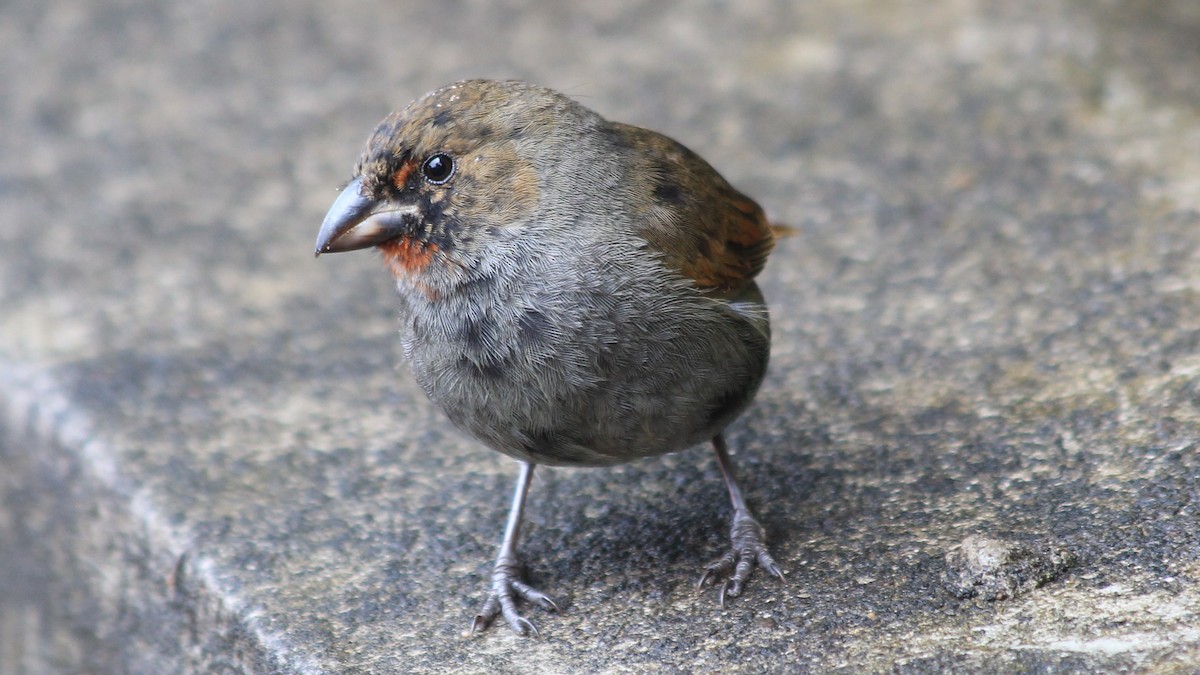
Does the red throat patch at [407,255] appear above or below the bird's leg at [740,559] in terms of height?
above

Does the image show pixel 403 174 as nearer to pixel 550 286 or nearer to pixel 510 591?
pixel 550 286

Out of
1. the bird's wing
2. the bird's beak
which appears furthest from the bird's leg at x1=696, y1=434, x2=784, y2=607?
the bird's beak

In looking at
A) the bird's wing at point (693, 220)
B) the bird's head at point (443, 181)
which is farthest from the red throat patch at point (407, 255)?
the bird's wing at point (693, 220)

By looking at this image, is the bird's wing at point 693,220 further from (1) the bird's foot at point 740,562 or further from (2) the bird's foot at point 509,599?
(2) the bird's foot at point 509,599

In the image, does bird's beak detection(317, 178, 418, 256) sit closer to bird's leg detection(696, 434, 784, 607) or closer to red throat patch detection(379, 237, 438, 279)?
red throat patch detection(379, 237, 438, 279)

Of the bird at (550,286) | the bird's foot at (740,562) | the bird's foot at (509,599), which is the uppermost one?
the bird at (550,286)

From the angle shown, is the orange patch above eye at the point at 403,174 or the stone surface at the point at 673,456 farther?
the orange patch above eye at the point at 403,174

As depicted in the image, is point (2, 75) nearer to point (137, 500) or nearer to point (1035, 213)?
point (137, 500)
